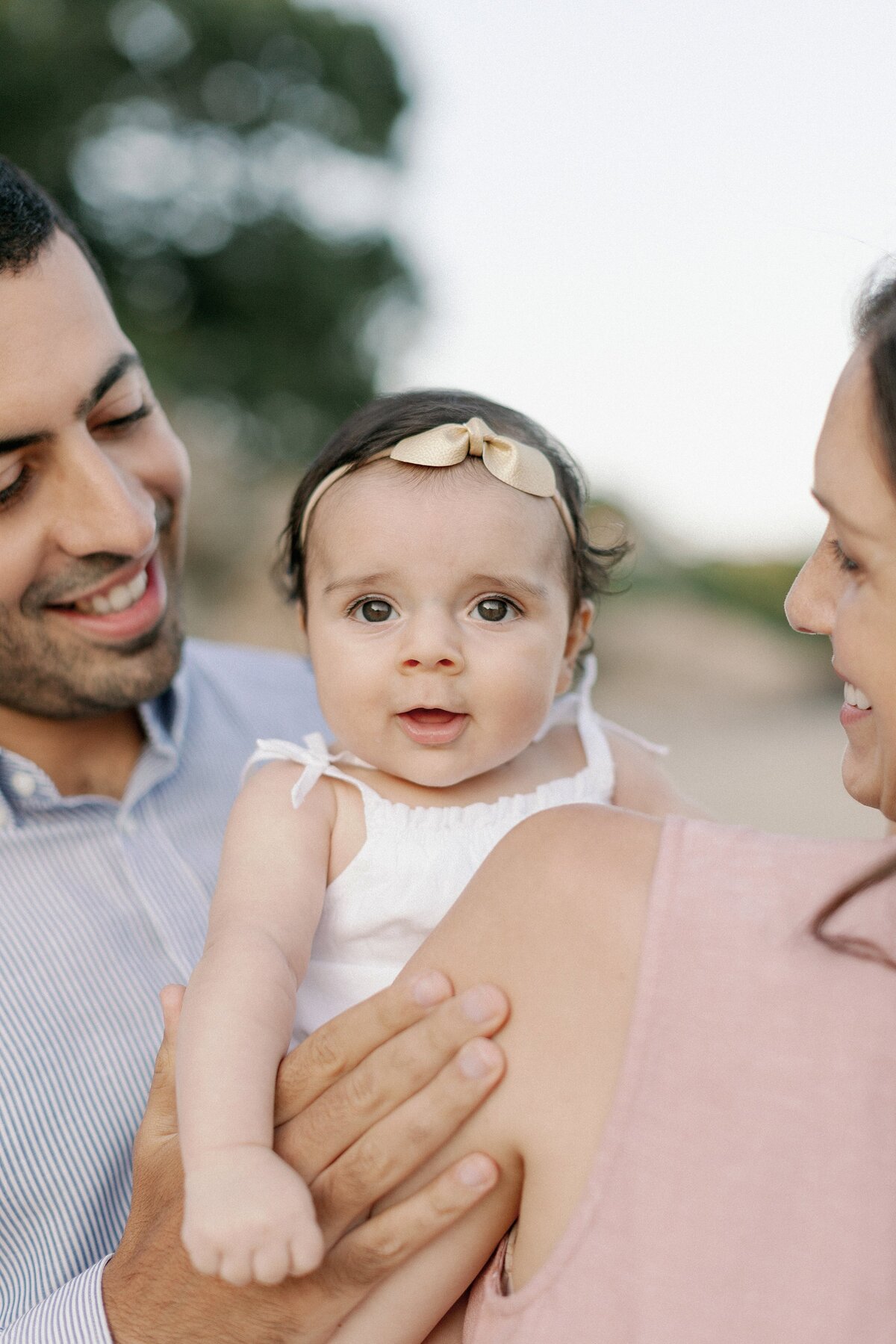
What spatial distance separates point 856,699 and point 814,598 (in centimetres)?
15

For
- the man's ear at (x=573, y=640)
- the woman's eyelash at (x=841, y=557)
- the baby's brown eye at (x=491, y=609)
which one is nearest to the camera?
the woman's eyelash at (x=841, y=557)

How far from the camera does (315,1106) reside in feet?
4.86

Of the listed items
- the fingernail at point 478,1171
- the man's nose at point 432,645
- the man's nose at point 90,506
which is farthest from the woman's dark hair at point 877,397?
the man's nose at point 90,506

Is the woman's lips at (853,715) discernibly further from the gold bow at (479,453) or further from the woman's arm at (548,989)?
the gold bow at (479,453)

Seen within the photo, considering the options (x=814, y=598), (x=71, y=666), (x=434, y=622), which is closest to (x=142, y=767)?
(x=71, y=666)

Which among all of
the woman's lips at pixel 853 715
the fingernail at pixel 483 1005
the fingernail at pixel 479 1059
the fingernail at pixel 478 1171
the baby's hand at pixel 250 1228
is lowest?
the baby's hand at pixel 250 1228

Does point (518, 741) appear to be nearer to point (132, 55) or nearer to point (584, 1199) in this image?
point (584, 1199)

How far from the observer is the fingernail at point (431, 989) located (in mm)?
1397

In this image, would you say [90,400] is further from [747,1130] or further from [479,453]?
[747,1130]

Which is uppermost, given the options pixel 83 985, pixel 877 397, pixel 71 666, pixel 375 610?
pixel 877 397

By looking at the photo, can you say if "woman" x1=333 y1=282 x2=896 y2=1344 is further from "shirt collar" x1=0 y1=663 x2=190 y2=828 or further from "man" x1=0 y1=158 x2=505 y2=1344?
"shirt collar" x1=0 y1=663 x2=190 y2=828

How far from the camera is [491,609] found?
6.46 feet

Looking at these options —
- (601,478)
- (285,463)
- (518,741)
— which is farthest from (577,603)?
(285,463)

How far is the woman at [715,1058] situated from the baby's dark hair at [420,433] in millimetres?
831
